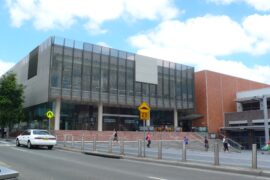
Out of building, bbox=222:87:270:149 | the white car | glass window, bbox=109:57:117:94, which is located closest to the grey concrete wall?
glass window, bbox=109:57:117:94

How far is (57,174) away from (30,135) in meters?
16.0

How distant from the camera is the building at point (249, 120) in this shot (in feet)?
182

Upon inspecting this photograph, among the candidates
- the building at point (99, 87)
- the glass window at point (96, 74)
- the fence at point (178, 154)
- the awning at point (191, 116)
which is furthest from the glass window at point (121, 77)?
the awning at point (191, 116)

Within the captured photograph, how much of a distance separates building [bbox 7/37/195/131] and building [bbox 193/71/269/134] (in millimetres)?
2295

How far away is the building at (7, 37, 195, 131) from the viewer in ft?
158

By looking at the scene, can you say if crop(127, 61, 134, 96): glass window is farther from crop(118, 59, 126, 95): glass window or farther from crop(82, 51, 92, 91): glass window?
crop(82, 51, 92, 91): glass window

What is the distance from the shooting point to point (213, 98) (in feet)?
209

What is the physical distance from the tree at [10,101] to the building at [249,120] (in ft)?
114

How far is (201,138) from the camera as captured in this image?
185 feet

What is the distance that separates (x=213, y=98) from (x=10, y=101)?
35.4 metres

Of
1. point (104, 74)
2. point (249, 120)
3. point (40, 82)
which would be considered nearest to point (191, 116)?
point (249, 120)

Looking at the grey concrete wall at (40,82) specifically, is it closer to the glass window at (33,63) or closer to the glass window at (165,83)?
the glass window at (33,63)

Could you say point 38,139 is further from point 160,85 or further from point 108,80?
point 160,85

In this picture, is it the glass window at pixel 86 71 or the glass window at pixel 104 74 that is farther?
the glass window at pixel 104 74
